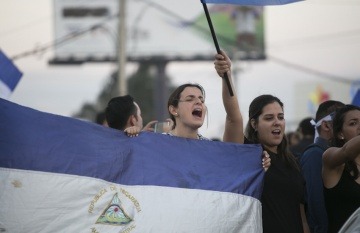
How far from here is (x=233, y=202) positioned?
6.18 metres

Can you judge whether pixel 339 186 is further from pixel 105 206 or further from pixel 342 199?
pixel 105 206

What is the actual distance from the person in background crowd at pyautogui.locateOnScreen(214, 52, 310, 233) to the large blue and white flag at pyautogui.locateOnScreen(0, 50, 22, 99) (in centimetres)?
323

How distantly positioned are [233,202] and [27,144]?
4.65 ft

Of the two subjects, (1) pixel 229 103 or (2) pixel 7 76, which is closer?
(1) pixel 229 103

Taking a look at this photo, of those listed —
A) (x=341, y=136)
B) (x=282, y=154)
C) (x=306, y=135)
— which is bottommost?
(x=282, y=154)

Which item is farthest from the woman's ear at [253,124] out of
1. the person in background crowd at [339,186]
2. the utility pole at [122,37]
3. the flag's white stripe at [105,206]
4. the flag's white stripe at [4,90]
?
the utility pole at [122,37]

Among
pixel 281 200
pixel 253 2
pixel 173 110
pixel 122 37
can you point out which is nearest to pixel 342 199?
pixel 281 200

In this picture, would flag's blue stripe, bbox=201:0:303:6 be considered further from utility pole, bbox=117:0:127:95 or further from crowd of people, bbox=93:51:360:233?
utility pole, bbox=117:0:127:95

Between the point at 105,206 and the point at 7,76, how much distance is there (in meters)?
3.62

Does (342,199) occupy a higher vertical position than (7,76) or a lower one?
lower

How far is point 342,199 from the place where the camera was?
6480mm

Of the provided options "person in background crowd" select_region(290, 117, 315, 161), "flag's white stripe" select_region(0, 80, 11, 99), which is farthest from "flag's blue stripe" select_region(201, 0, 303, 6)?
"flag's white stripe" select_region(0, 80, 11, 99)

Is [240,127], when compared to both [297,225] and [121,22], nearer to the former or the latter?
[297,225]

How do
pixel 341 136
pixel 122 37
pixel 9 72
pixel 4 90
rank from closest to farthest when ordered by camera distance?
1. pixel 341 136
2. pixel 4 90
3. pixel 9 72
4. pixel 122 37
